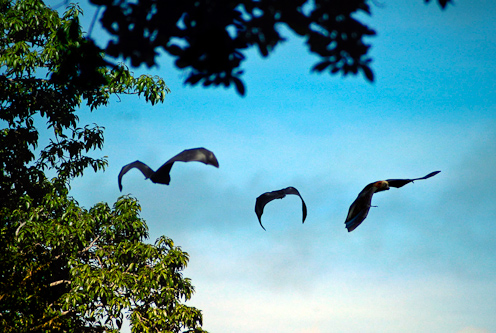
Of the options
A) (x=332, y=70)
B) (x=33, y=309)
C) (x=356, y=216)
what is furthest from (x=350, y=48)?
(x=33, y=309)

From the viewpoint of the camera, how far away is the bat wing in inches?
225

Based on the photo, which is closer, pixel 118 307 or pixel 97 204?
pixel 118 307

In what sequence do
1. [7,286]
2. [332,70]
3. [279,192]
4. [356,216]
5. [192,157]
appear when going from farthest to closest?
1. [7,286]
2. [279,192]
3. [356,216]
4. [192,157]
5. [332,70]

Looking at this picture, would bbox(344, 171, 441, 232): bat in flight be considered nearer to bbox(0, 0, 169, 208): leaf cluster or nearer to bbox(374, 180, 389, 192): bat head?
bbox(374, 180, 389, 192): bat head

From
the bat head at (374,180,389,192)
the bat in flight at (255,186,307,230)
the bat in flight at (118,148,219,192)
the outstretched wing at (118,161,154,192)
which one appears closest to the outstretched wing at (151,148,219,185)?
the bat in flight at (118,148,219,192)

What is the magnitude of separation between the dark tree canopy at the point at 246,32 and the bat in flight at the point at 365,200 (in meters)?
2.33

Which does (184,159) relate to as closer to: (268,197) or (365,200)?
(268,197)

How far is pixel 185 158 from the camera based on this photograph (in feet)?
14.3

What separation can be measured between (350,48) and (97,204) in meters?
7.90

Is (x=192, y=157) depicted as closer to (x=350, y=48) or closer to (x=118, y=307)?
(x=350, y=48)

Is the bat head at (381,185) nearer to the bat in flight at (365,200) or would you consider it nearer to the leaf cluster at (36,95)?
the bat in flight at (365,200)

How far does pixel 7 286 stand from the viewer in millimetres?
8805

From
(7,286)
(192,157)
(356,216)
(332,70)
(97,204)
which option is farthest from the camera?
(97,204)

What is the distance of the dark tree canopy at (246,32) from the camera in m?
3.75
